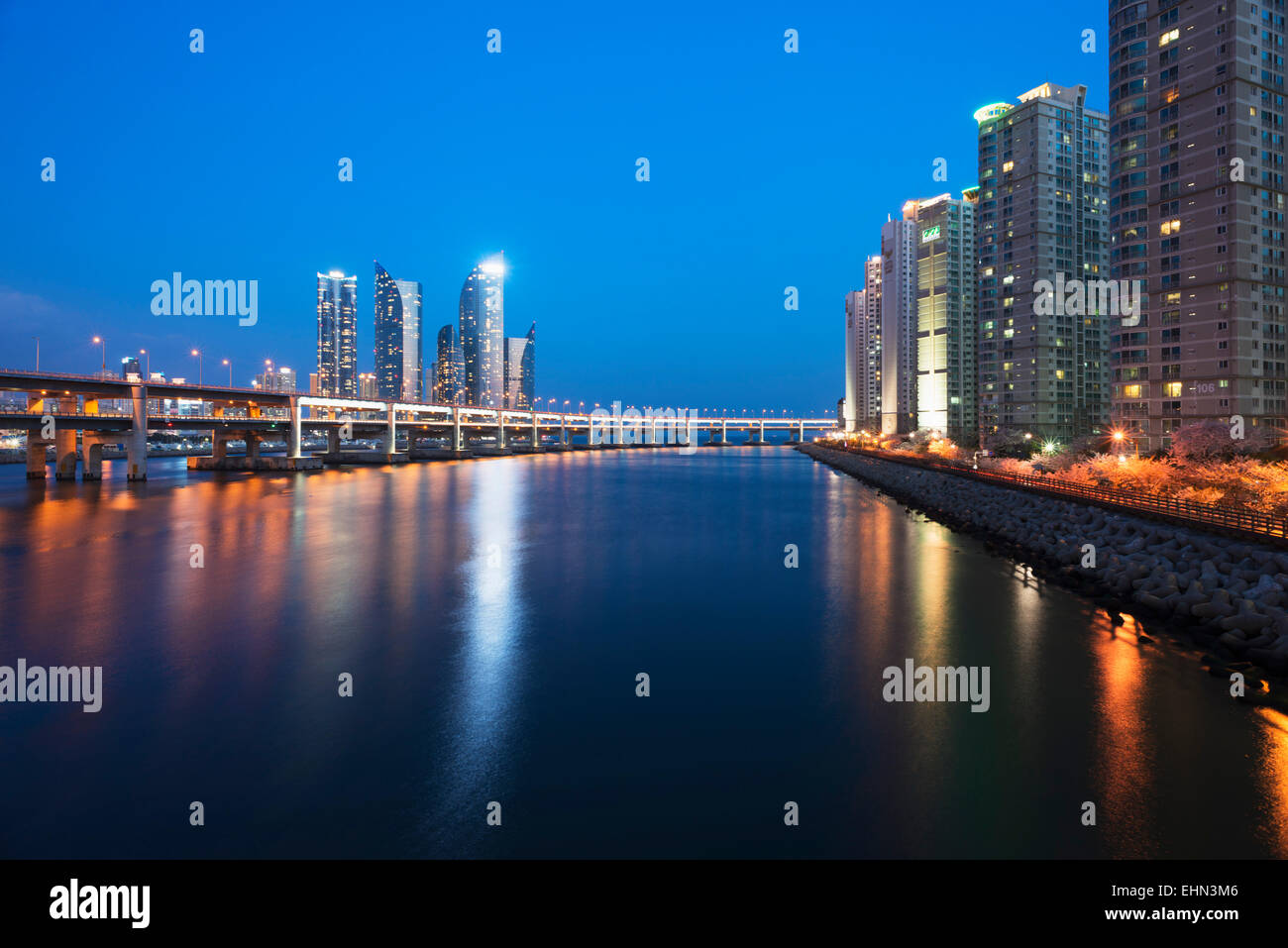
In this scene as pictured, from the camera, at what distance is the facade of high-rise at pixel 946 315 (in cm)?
16250

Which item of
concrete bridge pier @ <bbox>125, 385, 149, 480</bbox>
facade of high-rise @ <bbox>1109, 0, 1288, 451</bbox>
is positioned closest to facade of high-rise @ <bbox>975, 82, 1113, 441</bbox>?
facade of high-rise @ <bbox>1109, 0, 1288, 451</bbox>

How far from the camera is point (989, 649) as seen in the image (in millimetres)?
18469

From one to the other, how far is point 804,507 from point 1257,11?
66613 mm

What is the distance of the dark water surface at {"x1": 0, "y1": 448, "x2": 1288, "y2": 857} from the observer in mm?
9805

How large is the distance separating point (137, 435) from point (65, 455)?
30.1 feet

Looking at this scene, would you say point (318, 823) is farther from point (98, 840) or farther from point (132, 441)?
point (132, 441)

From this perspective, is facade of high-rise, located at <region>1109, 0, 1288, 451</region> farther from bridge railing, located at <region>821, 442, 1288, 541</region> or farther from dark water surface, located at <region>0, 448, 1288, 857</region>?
dark water surface, located at <region>0, 448, 1288, 857</region>

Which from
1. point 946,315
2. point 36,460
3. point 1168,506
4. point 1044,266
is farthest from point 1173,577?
point 946,315

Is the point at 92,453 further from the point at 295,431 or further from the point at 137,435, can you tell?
the point at 295,431

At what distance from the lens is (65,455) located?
8075 centimetres

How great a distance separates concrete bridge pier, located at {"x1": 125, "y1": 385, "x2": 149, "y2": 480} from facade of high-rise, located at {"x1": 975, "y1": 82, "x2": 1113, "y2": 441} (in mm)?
121939

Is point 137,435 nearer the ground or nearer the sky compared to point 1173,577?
nearer the sky
